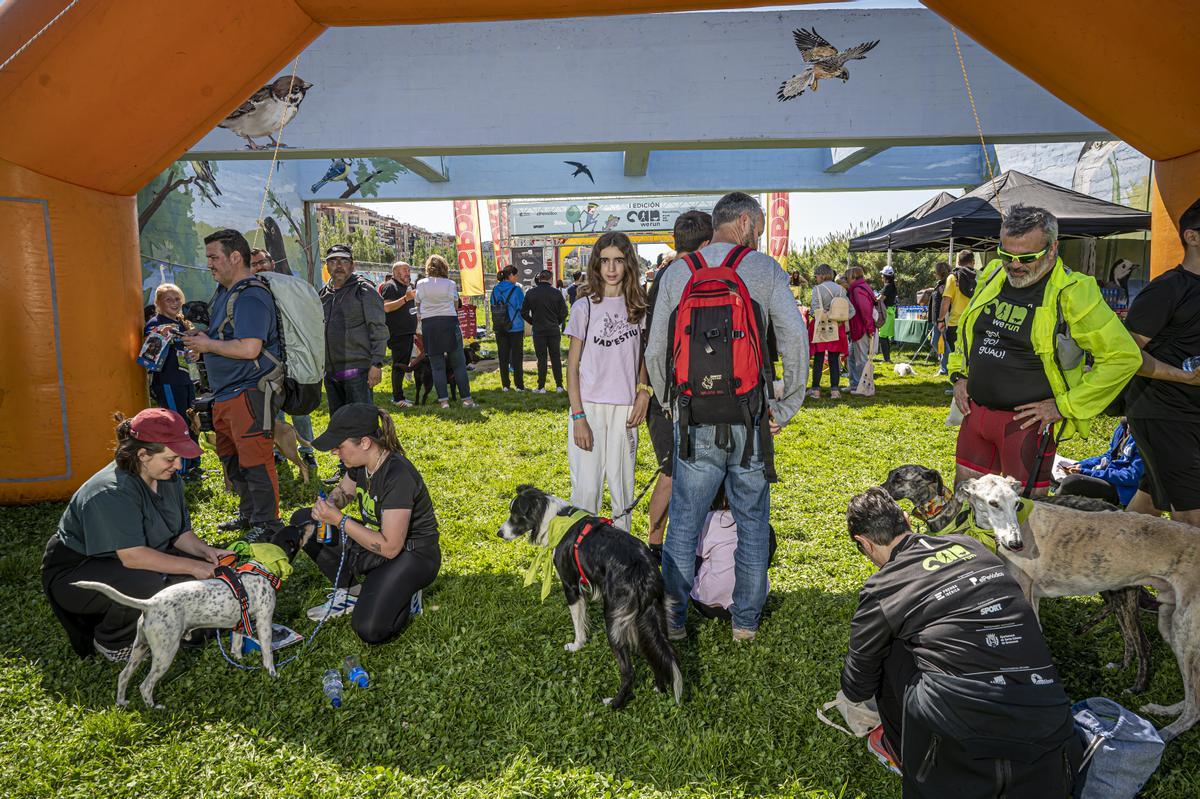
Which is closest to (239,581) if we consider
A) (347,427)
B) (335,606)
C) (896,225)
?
(335,606)

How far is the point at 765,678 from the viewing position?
3.17 meters

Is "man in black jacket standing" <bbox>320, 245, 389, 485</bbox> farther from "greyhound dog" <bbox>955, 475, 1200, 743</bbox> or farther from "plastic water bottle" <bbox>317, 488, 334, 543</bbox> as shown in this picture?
"greyhound dog" <bbox>955, 475, 1200, 743</bbox>

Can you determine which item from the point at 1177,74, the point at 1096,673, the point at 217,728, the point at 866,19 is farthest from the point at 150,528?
the point at 866,19

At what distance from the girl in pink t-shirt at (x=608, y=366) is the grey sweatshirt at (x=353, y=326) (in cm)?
302

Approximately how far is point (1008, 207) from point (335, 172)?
12.8 m

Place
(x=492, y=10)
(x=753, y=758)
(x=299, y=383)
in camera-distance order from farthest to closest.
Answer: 1. (x=299, y=383)
2. (x=492, y=10)
3. (x=753, y=758)

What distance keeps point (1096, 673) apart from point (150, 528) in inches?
184

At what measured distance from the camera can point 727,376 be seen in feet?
9.70

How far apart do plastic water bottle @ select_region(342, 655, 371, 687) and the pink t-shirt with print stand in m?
1.88

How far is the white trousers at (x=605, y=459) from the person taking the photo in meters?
4.00

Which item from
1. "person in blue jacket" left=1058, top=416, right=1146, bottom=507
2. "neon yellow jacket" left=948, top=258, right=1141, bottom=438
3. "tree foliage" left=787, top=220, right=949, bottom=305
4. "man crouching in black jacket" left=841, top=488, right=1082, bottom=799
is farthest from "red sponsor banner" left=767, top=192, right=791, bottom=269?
"man crouching in black jacket" left=841, top=488, right=1082, bottom=799

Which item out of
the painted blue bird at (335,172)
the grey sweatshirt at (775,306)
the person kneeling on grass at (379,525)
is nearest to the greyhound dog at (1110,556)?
the grey sweatshirt at (775,306)

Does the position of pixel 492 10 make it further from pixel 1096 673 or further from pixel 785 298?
pixel 1096 673

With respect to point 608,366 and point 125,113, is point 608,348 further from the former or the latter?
point 125,113
